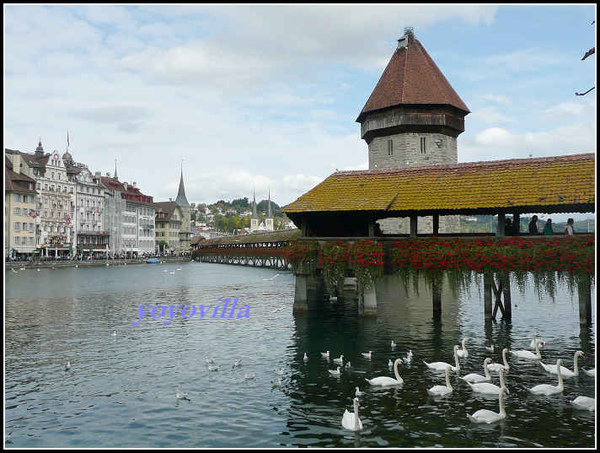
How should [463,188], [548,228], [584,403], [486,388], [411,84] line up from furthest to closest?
[411,84] → [463,188] → [548,228] → [486,388] → [584,403]

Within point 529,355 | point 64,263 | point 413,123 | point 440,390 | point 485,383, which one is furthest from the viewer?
point 64,263

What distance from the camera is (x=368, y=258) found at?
24969mm

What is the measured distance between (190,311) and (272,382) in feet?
65.5

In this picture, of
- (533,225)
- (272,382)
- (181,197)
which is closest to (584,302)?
(533,225)

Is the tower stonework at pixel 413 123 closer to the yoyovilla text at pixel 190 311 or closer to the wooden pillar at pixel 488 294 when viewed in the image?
the yoyovilla text at pixel 190 311

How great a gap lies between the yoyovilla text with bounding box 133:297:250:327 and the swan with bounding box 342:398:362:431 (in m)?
18.9

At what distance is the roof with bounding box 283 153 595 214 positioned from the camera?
74.0 feet

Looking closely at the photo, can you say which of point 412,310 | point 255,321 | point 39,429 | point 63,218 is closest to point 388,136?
point 412,310

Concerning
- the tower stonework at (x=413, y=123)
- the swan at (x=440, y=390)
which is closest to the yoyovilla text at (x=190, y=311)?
the tower stonework at (x=413, y=123)

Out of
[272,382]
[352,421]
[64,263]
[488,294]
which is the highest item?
[488,294]

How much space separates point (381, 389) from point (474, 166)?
14655 mm

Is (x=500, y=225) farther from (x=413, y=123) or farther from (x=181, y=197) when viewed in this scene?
(x=181, y=197)

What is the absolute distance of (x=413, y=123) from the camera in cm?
4778

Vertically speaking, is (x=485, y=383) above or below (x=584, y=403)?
above
